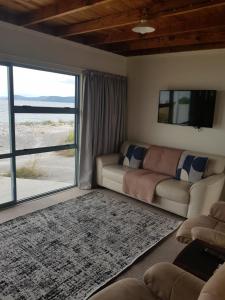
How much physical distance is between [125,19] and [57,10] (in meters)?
0.72

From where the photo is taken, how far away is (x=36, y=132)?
3.61m

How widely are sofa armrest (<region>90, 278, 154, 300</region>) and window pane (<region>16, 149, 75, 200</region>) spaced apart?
8.25ft

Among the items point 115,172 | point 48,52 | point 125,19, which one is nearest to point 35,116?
point 48,52

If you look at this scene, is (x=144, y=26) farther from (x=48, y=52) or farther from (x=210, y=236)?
(x=210, y=236)

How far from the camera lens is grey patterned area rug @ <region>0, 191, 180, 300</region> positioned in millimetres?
1961

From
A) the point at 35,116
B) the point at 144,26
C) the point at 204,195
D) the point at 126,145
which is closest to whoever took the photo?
the point at 144,26

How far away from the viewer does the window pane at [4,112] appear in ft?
10.0

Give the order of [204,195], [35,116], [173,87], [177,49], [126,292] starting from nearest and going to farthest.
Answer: [126,292] < [204,195] < [35,116] < [177,49] < [173,87]

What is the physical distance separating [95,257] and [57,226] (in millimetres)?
731

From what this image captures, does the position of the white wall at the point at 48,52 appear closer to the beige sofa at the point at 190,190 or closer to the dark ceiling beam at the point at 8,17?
the dark ceiling beam at the point at 8,17

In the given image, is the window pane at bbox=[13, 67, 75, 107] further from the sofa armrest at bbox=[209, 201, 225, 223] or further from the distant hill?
the sofa armrest at bbox=[209, 201, 225, 223]

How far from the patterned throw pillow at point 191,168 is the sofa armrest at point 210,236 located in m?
1.60

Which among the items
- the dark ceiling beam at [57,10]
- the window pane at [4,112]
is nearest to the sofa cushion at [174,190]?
the window pane at [4,112]

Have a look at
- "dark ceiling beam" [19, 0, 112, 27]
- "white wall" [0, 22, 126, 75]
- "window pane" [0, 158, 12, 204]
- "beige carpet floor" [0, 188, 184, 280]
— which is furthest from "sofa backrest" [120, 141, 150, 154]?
"dark ceiling beam" [19, 0, 112, 27]
